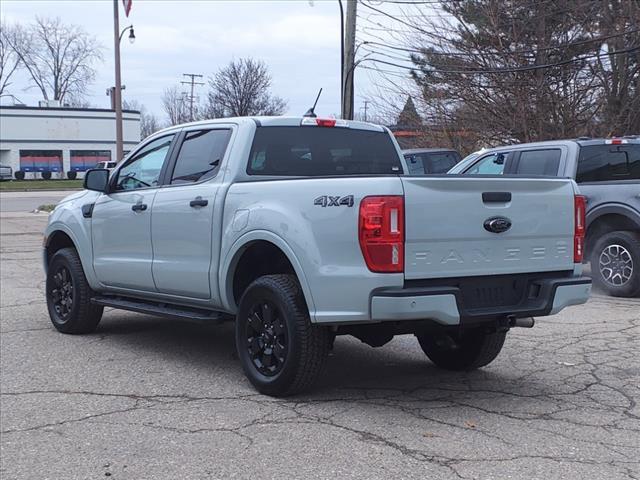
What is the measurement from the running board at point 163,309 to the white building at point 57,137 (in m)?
61.0

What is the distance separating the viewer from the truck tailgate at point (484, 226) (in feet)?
16.0

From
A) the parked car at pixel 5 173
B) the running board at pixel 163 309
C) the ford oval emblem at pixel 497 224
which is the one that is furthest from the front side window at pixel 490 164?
the parked car at pixel 5 173

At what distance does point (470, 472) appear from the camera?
4172mm

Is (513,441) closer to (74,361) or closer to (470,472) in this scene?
(470,472)

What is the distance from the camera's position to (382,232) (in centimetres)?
478

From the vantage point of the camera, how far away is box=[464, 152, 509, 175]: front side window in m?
10.9

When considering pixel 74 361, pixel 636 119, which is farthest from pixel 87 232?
pixel 636 119

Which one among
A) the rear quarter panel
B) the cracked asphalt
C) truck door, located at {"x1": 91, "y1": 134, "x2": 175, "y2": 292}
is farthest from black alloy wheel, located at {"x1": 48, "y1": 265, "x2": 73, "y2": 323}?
the rear quarter panel

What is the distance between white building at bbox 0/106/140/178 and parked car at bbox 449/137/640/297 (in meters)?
59.2

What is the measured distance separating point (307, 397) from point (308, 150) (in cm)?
197

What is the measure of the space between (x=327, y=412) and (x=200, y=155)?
2.39m

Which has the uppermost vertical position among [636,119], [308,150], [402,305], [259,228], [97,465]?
[636,119]

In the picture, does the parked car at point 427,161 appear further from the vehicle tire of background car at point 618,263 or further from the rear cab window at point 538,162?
the vehicle tire of background car at point 618,263

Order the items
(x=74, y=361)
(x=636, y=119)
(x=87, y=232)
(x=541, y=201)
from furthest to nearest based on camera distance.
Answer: (x=636, y=119), (x=87, y=232), (x=74, y=361), (x=541, y=201)
